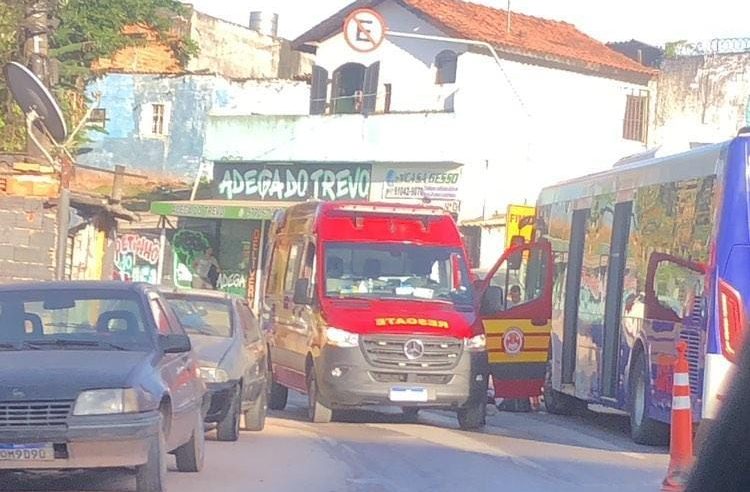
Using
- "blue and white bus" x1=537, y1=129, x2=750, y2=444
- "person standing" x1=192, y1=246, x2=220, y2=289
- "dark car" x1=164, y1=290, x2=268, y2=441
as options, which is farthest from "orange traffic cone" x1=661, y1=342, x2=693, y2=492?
"person standing" x1=192, y1=246, x2=220, y2=289

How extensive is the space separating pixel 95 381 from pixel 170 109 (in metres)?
37.6

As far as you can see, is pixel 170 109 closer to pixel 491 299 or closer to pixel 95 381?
pixel 491 299

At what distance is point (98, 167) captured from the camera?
4766 cm

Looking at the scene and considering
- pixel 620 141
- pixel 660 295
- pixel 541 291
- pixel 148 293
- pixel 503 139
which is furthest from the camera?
pixel 620 141

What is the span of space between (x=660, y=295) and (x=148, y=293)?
648 cm

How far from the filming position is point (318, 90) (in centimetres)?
4500

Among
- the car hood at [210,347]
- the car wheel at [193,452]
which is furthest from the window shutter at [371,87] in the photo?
the car wheel at [193,452]

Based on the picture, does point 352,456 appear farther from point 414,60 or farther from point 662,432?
point 414,60

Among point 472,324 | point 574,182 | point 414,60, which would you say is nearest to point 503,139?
point 414,60

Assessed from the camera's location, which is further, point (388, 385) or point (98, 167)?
point (98, 167)

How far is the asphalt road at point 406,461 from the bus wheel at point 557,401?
1924 mm

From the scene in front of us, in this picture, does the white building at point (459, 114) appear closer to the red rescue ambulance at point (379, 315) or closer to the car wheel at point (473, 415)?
→ the red rescue ambulance at point (379, 315)

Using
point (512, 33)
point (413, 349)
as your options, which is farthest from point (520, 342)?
point (512, 33)

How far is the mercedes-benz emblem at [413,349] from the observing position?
1742cm
